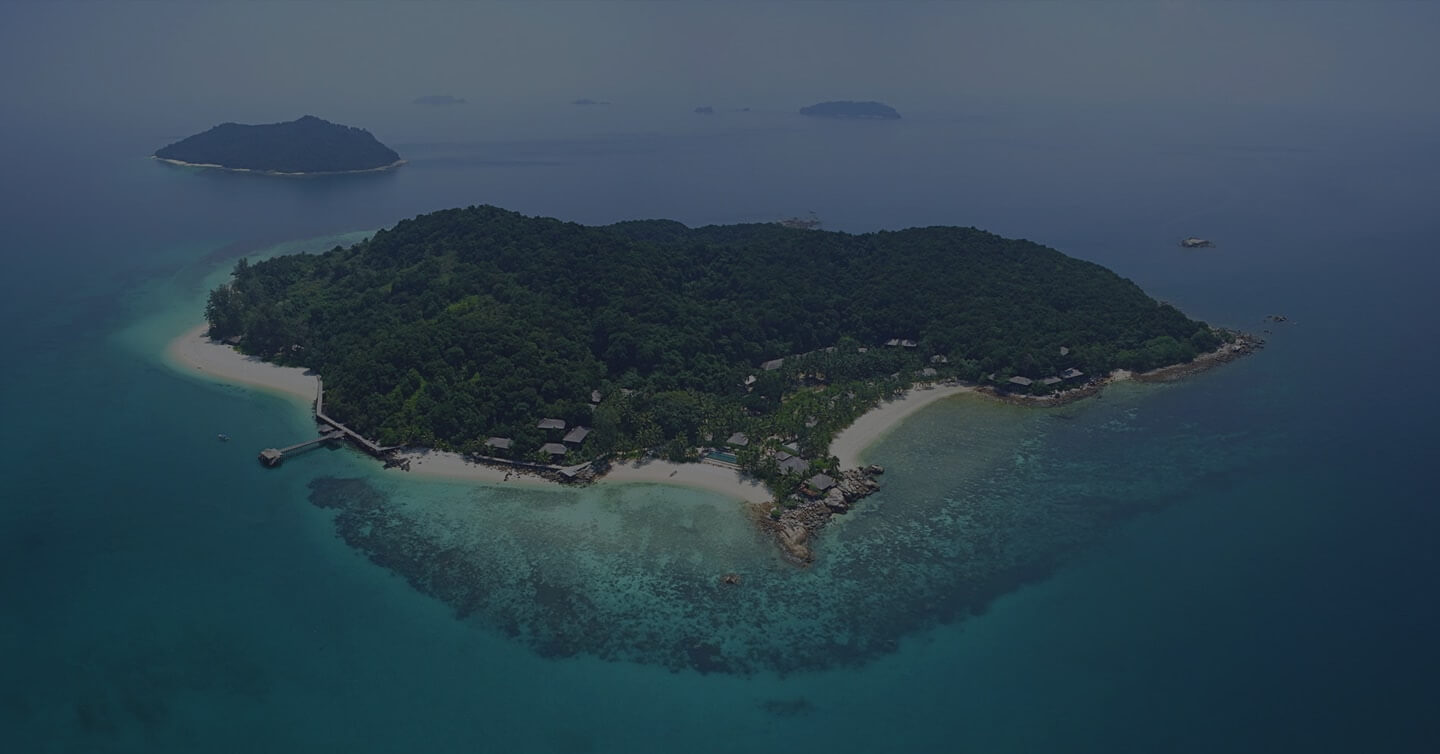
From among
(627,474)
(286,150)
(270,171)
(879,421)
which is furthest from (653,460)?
(286,150)

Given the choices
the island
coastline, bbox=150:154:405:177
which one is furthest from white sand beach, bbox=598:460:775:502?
coastline, bbox=150:154:405:177

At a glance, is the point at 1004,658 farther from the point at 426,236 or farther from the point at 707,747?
the point at 426,236

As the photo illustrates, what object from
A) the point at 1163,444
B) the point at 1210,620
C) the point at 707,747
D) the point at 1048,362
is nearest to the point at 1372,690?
the point at 1210,620

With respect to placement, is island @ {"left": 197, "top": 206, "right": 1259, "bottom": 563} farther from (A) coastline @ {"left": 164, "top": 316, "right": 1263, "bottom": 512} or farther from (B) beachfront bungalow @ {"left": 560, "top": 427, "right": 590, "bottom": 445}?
(A) coastline @ {"left": 164, "top": 316, "right": 1263, "bottom": 512}

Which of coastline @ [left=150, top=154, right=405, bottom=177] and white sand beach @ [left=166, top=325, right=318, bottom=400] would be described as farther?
coastline @ [left=150, top=154, right=405, bottom=177]

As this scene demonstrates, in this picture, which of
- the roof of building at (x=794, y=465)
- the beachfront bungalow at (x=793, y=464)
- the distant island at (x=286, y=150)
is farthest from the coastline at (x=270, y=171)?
the roof of building at (x=794, y=465)

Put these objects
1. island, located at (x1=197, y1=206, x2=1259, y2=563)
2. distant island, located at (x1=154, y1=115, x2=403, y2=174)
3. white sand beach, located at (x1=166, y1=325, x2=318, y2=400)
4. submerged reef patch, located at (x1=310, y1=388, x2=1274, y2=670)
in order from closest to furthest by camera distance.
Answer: submerged reef patch, located at (x1=310, y1=388, x2=1274, y2=670), island, located at (x1=197, y1=206, x2=1259, y2=563), white sand beach, located at (x1=166, y1=325, x2=318, y2=400), distant island, located at (x1=154, y1=115, x2=403, y2=174)

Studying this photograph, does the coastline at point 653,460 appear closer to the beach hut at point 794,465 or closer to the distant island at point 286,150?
the beach hut at point 794,465
